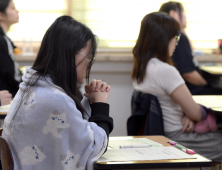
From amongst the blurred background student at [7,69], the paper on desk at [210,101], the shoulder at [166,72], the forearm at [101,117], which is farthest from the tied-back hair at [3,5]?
the forearm at [101,117]

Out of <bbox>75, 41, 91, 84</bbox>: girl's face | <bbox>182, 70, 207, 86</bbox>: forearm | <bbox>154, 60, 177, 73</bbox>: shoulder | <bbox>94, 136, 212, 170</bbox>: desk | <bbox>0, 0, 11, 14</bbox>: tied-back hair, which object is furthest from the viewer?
<bbox>182, 70, 207, 86</bbox>: forearm

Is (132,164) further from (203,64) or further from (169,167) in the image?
(203,64)

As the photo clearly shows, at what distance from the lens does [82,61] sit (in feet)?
3.71

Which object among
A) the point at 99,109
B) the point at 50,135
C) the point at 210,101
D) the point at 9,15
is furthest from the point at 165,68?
the point at 9,15

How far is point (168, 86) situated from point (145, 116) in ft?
0.85

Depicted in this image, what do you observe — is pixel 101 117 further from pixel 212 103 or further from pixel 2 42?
pixel 2 42

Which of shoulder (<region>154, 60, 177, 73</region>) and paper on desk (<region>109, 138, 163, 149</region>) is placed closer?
paper on desk (<region>109, 138, 163, 149</region>)

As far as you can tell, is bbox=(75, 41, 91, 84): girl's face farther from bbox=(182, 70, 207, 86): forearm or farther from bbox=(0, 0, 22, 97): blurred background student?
bbox=(182, 70, 207, 86): forearm

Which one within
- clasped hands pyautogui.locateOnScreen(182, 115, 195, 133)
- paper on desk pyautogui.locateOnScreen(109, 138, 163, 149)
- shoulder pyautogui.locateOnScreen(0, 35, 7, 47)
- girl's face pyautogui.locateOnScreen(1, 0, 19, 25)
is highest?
girl's face pyautogui.locateOnScreen(1, 0, 19, 25)

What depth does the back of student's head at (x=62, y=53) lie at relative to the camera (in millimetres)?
1081

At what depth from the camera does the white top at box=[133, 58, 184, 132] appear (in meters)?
1.93

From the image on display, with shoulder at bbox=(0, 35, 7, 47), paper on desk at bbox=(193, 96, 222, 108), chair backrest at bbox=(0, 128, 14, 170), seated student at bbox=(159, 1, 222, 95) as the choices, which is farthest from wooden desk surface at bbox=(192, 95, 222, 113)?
shoulder at bbox=(0, 35, 7, 47)

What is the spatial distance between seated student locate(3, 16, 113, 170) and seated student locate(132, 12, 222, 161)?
89 centimetres

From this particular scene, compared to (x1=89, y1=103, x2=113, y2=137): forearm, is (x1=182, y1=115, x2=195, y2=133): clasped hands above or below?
below
